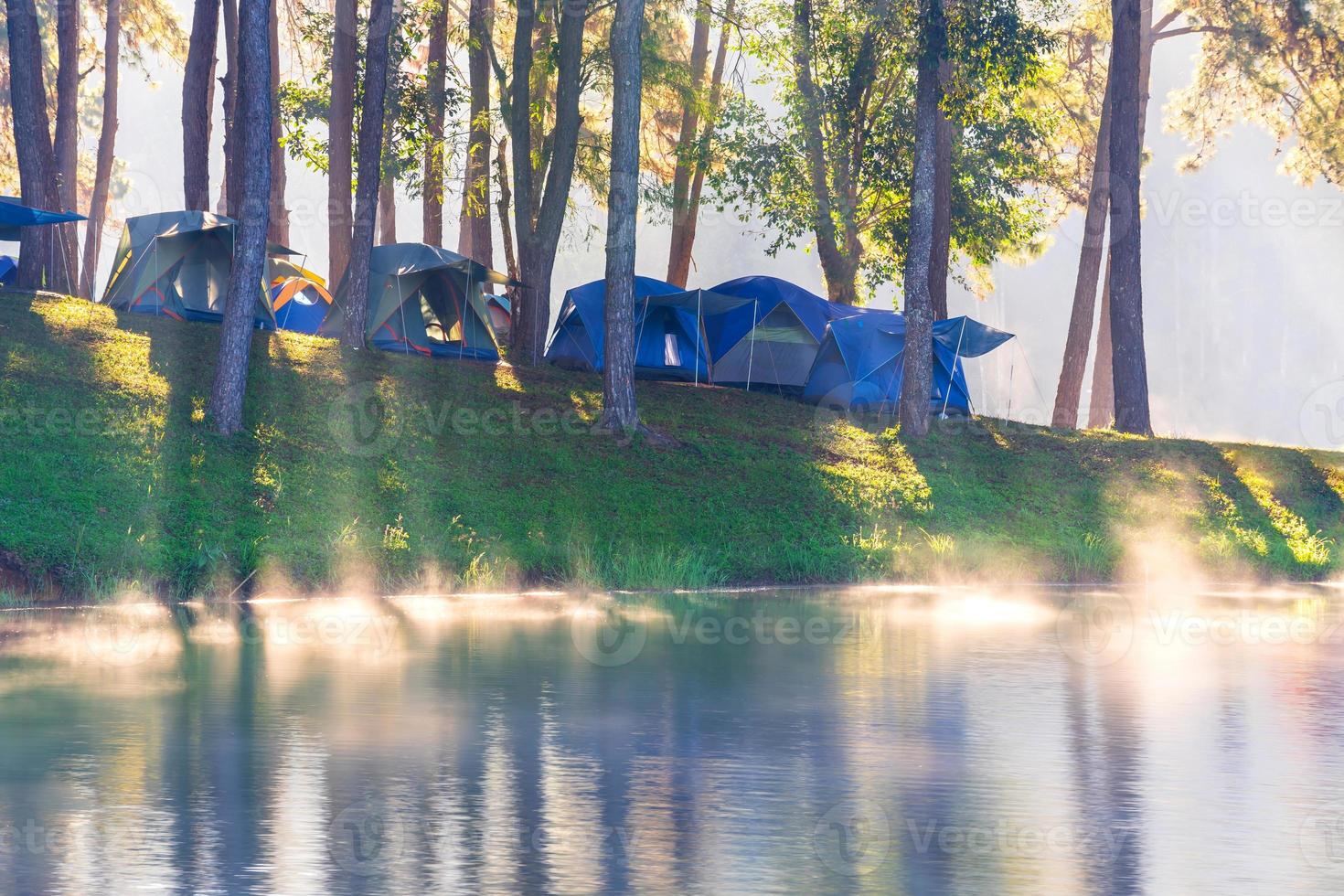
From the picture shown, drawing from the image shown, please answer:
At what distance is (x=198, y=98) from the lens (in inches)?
1225

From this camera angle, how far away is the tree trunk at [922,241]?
26562 mm

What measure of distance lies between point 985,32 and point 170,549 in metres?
15.7

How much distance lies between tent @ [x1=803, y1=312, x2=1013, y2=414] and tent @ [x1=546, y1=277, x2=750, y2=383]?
6.98ft

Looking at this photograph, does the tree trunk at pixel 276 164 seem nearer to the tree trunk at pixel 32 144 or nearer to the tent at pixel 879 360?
the tree trunk at pixel 32 144

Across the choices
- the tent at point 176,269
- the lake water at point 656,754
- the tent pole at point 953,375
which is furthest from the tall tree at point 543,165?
the lake water at point 656,754

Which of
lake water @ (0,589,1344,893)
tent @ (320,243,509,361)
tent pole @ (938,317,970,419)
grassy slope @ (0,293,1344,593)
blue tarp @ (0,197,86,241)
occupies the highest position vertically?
blue tarp @ (0,197,86,241)

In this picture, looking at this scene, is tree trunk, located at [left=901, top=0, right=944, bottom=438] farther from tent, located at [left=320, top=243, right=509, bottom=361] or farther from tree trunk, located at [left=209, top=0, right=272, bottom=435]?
tree trunk, located at [left=209, top=0, right=272, bottom=435]

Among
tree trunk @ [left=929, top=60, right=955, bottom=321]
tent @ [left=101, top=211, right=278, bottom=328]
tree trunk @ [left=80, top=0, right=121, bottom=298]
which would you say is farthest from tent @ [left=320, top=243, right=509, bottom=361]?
tree trunk @ [left=80, top=0, right=121, bottom=298]

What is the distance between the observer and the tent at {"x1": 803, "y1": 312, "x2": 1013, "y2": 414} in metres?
31.8

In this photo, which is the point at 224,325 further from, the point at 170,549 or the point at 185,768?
the point at 185,768

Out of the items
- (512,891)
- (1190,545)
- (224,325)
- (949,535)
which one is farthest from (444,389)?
(512,891)

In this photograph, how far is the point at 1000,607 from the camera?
19719 millimetres

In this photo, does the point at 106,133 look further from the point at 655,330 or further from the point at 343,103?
the point at 655,330

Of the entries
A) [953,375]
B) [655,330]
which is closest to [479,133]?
[655,330]
